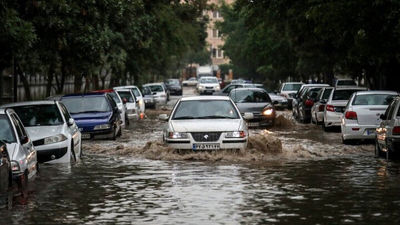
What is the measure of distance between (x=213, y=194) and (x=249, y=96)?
21412 mm

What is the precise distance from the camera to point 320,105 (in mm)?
35656

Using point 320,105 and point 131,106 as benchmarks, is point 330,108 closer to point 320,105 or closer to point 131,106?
point 320,105

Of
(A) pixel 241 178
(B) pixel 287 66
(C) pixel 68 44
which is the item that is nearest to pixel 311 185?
(A) pixel 241 178

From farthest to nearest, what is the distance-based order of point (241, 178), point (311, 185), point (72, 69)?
point (72, 69), point (241, 178), point (311, 185)

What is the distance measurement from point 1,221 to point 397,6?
20.0m

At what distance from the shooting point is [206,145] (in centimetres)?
2091

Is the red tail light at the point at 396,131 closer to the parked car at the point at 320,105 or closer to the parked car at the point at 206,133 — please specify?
the parked car at the point at 206,133

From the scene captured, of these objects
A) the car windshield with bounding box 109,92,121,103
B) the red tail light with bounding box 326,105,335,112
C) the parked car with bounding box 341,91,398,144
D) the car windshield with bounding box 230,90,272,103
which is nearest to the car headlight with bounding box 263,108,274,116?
the car windshield with bounding box 230,90,272,103

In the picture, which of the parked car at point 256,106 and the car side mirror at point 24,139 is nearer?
the car side mirror at point 24,139

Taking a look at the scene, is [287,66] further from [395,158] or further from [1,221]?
[1,221]

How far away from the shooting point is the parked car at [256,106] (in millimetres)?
34625

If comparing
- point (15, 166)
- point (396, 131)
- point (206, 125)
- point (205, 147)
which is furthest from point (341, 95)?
point (15, 166)

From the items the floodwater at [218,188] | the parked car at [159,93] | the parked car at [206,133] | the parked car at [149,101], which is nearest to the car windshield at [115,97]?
the floodwater at [218,188]

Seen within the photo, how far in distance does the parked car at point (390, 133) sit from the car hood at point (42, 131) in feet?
21.6
